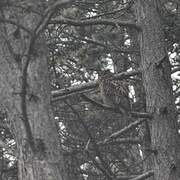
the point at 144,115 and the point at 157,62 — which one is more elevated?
the point at 157,62

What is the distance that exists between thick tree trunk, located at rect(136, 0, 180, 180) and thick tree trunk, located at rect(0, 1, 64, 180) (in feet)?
8.61

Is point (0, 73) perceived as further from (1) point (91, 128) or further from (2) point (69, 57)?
(1) point (91, 128)

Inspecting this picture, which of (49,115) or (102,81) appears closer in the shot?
(49,115)

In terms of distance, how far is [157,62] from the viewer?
7.07 m

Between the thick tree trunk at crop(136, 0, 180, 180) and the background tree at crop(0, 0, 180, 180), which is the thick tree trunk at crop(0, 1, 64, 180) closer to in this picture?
the background tree at crop(0, 0, 180, 180)

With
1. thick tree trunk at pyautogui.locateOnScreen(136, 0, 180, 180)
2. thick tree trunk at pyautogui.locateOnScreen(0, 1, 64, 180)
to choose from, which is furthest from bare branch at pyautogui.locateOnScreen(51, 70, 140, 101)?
thick tree trunk at pyautogui.locateOnScreen(0, 1, 64, 180)

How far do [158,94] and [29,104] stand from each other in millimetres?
2938

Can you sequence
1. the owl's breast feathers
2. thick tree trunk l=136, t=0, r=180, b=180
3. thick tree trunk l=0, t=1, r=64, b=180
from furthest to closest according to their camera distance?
thick tree trunk l=136, t=0, r=180, b=180
the owl's breast feathers
thick tree trunk l=0, t=1, r=64, b=180

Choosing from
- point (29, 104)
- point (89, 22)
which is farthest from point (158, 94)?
point (29, 104)

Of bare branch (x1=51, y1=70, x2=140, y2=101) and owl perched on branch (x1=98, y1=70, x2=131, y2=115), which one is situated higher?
bare branch (x1=51, y1=70, x2=140, y2=101)

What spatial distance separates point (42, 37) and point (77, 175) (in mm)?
3558

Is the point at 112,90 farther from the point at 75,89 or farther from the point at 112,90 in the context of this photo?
the point at 75,89

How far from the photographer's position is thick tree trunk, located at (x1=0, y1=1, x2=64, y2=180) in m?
4.39

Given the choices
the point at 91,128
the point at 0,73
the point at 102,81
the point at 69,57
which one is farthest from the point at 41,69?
the point at 91,128
